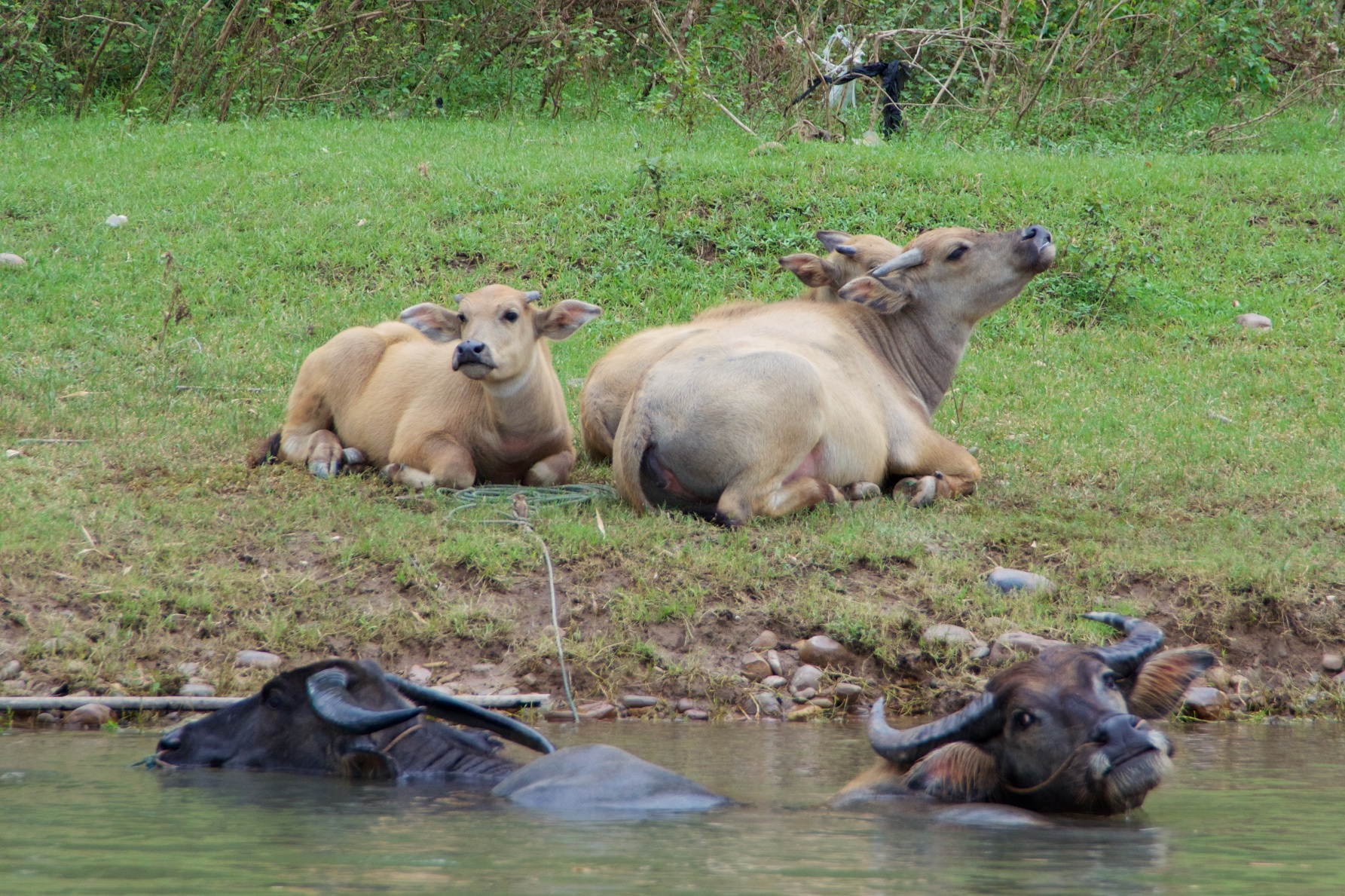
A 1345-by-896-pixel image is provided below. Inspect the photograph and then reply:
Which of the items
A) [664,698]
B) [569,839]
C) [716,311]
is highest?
[716,311]

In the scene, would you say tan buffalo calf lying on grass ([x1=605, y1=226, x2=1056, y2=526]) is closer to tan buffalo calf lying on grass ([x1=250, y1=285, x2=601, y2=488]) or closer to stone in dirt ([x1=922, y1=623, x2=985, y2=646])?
tan buffalo calf lying on grass ([x1=250, y1=285, x2=601, y2=488])

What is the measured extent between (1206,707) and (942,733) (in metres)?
2.13

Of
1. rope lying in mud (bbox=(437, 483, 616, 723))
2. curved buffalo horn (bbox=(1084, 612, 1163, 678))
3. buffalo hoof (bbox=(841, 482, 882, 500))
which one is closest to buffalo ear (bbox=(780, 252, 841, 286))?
buffalo hoof (bbox=(841, 482, 882, 500))

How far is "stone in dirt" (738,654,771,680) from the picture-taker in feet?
19.2

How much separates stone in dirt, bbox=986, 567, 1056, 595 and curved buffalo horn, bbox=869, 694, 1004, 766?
2.11 metres

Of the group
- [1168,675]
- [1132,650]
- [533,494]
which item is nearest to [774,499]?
[533,494]

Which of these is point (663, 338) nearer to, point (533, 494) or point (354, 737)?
point (533, 494)

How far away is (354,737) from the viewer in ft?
14.9

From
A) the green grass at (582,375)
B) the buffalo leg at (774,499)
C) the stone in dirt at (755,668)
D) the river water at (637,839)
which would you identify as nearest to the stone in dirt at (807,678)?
the stone in dirt at (755,668)

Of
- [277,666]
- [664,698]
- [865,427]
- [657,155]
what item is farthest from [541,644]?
[657,155]

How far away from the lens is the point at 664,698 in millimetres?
5773

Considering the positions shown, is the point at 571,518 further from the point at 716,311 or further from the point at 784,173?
the point at 784,173

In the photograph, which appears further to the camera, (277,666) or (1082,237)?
(1082,237)

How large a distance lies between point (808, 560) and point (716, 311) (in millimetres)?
2083
